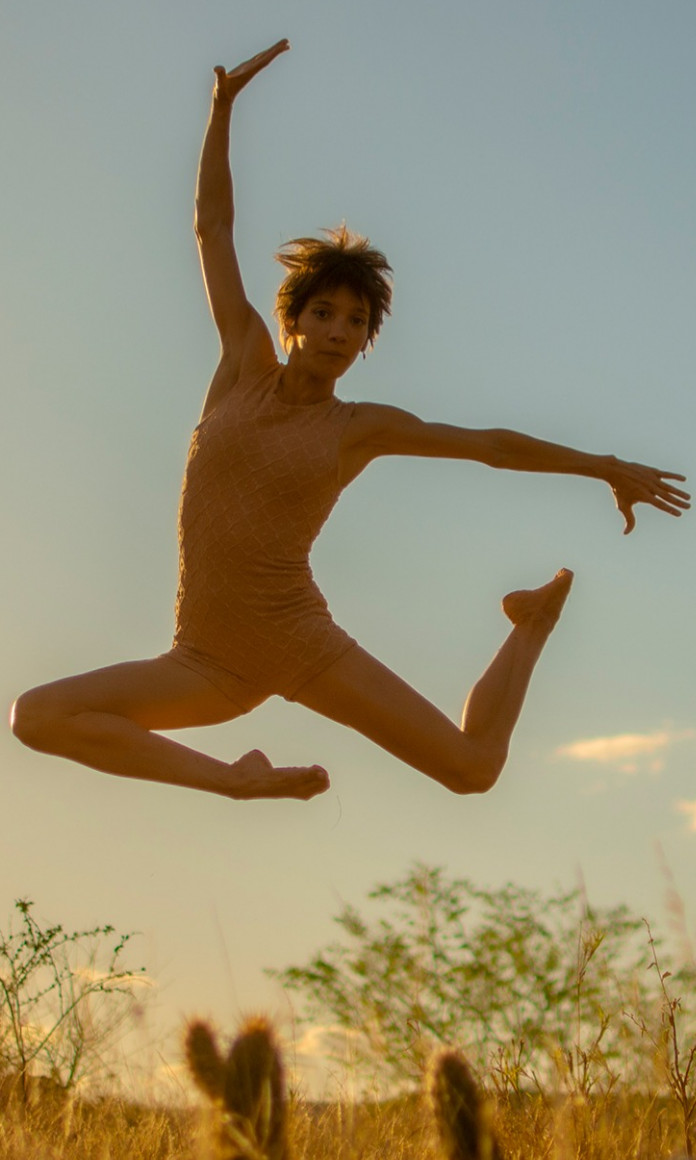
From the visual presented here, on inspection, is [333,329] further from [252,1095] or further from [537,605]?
[252,1095]

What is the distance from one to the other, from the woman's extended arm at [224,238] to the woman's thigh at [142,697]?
1169mm

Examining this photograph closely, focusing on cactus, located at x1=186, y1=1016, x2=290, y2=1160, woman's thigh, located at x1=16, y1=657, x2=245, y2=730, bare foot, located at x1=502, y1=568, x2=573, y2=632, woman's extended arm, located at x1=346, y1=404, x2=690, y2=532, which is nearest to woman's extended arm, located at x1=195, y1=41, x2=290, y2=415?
woman's extended arm, located at x1=346, y1=404, x2=690, y2=532

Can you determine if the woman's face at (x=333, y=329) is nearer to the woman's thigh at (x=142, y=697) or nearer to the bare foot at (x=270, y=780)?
the woman's thigh at (x=142, y=697)

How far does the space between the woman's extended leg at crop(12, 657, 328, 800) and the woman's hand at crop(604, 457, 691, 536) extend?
5.06 feet

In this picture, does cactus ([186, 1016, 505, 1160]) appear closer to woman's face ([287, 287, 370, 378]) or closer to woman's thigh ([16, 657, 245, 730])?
woman's thigh ([16, 657, 245, 730])

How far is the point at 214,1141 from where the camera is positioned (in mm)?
3416

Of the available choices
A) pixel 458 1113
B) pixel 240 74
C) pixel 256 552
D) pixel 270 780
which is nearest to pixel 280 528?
pixel 256 552

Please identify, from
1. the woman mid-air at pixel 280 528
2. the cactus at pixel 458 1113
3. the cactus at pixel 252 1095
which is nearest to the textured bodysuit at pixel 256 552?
the woman mid-air at pixel 280 528

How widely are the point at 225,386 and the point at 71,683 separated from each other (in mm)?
1424

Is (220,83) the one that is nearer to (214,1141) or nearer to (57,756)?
(57,756)

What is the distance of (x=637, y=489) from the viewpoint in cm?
580

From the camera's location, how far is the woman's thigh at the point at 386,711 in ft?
18.4

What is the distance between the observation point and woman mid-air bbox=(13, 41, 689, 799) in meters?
5.43

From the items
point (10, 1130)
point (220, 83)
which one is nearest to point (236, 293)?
point (220, 83)
